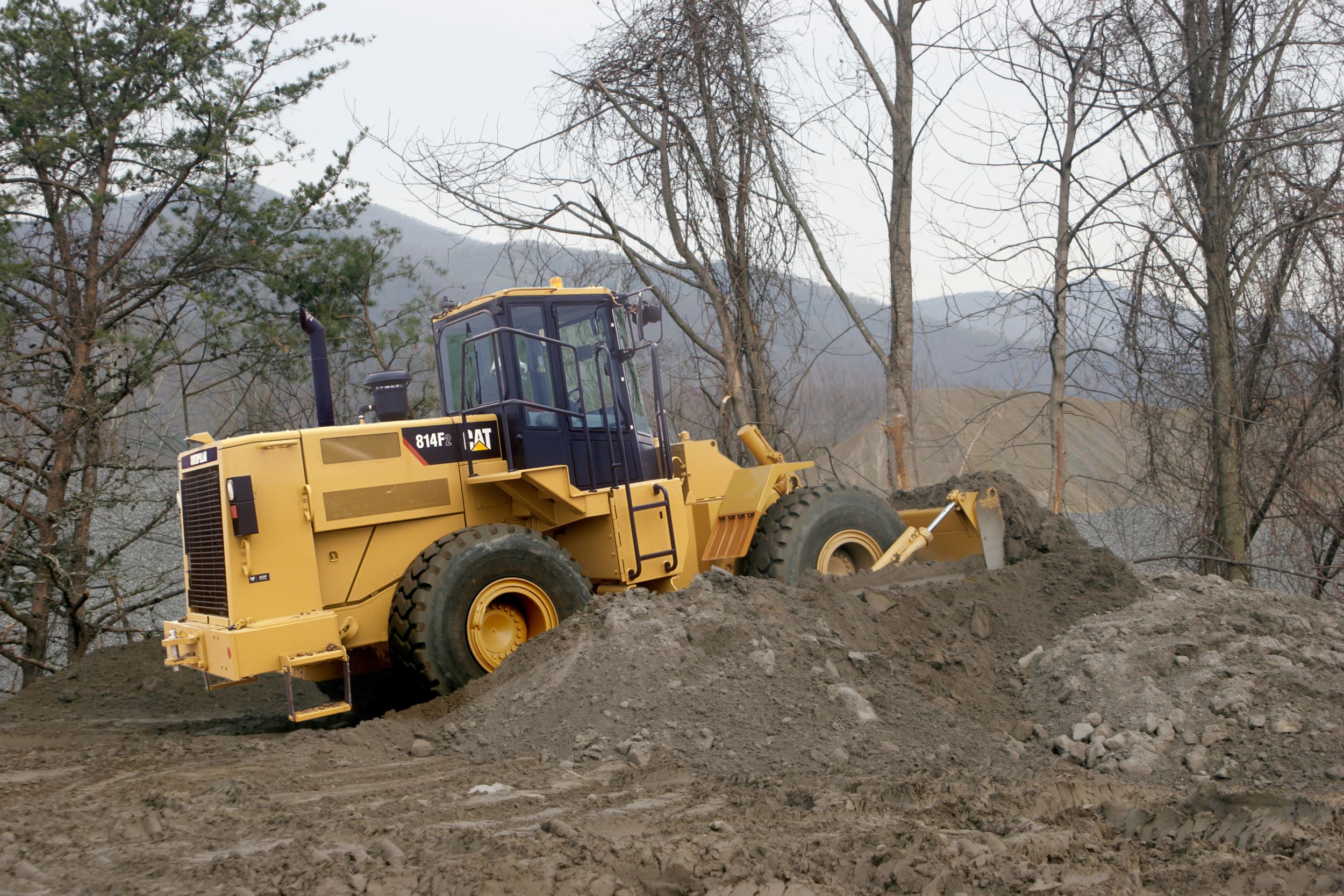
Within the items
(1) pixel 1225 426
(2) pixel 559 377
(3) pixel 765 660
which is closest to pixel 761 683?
(3) pixel 765 660

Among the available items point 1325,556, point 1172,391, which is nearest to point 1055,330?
point 1172,391

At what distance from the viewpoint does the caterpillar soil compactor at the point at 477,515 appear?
624 centimetres

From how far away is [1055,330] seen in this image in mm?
11922

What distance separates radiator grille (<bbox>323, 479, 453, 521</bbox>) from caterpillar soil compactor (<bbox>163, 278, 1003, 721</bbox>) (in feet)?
0.04

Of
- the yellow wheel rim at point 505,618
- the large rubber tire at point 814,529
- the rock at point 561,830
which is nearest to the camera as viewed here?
the rock at point 561,830

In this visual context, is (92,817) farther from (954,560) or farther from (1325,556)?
(1325,556)

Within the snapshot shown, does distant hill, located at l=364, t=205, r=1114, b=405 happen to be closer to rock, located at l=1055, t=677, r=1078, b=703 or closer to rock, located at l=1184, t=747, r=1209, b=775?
rock, located at l=1055, t=677, r=1078, b=703

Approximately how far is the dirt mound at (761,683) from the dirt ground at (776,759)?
19mm

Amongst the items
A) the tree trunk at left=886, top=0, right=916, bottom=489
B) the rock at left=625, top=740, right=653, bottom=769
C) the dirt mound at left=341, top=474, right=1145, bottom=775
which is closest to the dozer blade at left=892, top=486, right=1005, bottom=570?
the dirt mound at left=341, top=474, right=1145, bottom=775

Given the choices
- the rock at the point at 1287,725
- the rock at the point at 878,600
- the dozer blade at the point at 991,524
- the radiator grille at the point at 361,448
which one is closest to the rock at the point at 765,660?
the rock at the point at 878,600

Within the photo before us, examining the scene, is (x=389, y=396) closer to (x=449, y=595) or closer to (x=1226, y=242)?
(x=449, y=595)

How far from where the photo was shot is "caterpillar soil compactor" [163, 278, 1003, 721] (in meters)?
6.24

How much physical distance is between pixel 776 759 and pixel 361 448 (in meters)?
3.33

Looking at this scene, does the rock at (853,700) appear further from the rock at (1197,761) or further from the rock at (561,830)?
the rock at (561,830)
